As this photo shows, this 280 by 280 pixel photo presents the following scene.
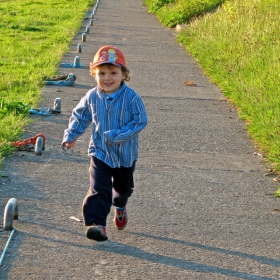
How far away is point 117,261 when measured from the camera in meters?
4.80

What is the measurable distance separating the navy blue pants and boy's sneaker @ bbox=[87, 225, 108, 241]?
0.11m

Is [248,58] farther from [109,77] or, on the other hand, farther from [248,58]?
[109,77]

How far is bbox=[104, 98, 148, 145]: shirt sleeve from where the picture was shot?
5.05m

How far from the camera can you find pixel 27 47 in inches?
627

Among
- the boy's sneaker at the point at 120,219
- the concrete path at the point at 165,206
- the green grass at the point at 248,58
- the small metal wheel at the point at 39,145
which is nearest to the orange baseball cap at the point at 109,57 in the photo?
the boy's sneaker at the point at 120,219

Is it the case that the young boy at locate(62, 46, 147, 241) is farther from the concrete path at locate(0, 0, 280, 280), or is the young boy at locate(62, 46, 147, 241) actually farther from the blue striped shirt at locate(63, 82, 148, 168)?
the concrete path at locate(0, 0, 280, 280)

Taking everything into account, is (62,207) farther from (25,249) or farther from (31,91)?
(31,91)

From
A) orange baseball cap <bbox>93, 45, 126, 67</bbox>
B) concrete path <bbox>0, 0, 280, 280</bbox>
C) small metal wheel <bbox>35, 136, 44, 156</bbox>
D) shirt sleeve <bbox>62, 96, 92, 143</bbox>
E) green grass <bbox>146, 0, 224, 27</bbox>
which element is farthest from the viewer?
green grass <bbox>146, 0, 224, 27</bbox>

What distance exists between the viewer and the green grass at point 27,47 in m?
8.68

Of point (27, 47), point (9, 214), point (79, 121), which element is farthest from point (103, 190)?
point (27, 47)

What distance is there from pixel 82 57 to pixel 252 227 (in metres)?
9.48

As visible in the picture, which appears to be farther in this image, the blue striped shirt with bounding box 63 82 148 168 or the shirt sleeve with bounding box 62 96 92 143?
the shirt sleeve with bounding box 62 96 92 143

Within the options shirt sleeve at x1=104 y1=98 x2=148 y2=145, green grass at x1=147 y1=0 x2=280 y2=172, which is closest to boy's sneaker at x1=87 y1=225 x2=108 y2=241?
shirt sleeve at x1=104 y1=98 x2=148 y2=145

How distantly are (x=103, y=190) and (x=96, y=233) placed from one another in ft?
1.10
